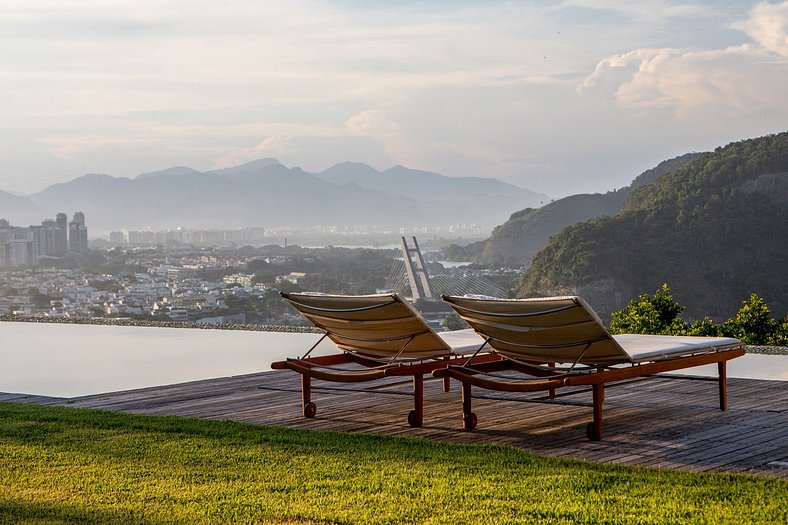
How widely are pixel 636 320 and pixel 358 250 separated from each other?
18354 mm

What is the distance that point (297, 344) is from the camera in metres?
8.95

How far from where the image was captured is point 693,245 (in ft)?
83.6

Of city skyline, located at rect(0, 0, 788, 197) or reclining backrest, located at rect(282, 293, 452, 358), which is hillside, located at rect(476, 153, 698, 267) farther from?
reclining backrest, located at rect(282, 293, 452, 358)

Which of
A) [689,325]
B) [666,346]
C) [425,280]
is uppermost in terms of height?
[425,280]

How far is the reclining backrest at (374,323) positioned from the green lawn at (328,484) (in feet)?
2.17

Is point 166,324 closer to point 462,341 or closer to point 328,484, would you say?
point 462,341

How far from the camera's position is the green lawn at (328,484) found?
2.87m

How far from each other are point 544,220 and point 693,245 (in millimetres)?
8450

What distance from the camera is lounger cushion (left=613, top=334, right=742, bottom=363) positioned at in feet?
15.1

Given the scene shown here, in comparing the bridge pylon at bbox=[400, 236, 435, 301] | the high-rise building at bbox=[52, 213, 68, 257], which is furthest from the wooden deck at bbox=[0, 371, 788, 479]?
the high-rise building at bbox=[52, 213, 68, 257]

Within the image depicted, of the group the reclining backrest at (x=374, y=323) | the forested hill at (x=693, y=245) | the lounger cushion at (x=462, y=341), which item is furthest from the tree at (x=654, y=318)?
the forested hill at (x=693, y=245)

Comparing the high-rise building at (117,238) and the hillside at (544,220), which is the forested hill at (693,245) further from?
the high-rise building at (117,238)

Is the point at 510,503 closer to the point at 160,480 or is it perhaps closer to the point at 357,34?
the point at 160,480

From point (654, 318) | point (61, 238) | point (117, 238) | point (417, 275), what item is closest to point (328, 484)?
point (654, 318)
